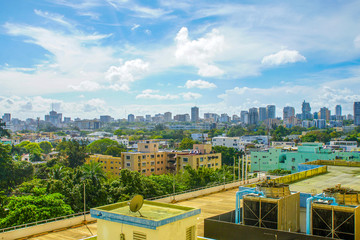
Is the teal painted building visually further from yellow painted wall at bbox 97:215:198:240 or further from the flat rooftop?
yellow painted wall at bbox 97:215:198:240

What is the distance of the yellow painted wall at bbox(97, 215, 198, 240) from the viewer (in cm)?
981

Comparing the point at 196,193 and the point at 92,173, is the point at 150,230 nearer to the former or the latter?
the point at 196,193

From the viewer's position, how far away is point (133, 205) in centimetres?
1045

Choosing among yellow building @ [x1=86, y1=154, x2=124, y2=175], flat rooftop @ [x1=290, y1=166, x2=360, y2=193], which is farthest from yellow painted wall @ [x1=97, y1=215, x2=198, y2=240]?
yellow building @ [x1=86, y1=154, x2=124, y2=175]

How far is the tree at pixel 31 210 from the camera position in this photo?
24.5 m

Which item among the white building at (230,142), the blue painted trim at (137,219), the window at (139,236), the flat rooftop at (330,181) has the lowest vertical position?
the white building at (230,142)

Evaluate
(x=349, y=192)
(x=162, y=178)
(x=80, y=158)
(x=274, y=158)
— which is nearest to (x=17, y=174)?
(x=80, y=158)

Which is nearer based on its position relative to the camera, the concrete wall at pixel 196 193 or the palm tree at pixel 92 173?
the concrete wall at pixel 196 193

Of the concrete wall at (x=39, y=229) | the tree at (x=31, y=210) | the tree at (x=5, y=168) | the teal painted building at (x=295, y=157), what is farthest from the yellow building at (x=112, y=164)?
the concrete wall at (x=39, y=229)

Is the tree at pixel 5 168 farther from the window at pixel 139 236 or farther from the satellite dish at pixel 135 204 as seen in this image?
the window at pixel 139 236

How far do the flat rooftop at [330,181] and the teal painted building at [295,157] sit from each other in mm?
25242

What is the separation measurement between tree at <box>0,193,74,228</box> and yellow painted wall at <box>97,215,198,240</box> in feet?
52.7

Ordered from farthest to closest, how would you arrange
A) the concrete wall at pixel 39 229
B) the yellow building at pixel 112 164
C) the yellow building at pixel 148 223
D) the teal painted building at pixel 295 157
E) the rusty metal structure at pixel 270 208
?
the yellow building at pixel 112 164 → the teal painted building at pixel 295 157 → the concrete wall at pixel 39 229 → the rusty metal structure at pixel 270 208 → the yellow building at pixel 148 223

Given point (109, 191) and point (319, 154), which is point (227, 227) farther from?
point (319, 154)
